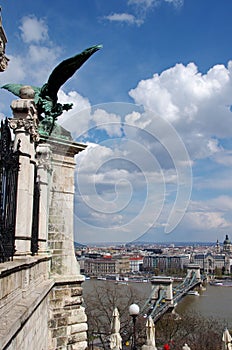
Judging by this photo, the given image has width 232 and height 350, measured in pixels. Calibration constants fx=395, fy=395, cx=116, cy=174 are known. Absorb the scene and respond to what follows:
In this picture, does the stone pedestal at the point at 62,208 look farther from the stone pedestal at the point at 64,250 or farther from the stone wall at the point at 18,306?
the stone wall at the point at 18,306

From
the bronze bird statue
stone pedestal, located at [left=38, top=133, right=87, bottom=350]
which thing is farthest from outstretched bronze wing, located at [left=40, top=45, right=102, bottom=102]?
stone pedestal, located at [left=38, top=133, right=87, bottom=350]

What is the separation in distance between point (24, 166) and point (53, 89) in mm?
3229

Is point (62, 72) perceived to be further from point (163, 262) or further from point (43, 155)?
point (163, 262)

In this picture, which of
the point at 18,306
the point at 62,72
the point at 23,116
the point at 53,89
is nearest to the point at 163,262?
the point at 53,89

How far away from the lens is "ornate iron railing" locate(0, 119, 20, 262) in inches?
195

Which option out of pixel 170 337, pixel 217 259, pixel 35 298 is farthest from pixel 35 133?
pixel 217 259

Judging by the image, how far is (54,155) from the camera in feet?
27.0

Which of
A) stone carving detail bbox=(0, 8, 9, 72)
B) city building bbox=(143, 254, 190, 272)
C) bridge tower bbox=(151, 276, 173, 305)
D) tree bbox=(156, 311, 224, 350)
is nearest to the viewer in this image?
stone carving detail bbox=(0, 8, 9, 72)

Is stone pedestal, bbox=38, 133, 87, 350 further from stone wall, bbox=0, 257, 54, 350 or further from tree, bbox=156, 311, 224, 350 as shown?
tree, bbox=156, 311, 224, 350

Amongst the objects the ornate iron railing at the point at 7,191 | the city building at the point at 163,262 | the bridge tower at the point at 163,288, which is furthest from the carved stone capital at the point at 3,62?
the city building at the point at 163,262

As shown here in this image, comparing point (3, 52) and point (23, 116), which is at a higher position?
point (3, 52)

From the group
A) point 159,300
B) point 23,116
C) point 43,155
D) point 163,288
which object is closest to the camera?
Result: point 23,116

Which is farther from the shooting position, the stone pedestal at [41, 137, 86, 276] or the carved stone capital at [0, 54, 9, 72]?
the stone pedestal at [41, 137, 86, 276]

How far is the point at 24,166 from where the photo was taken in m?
5.62
